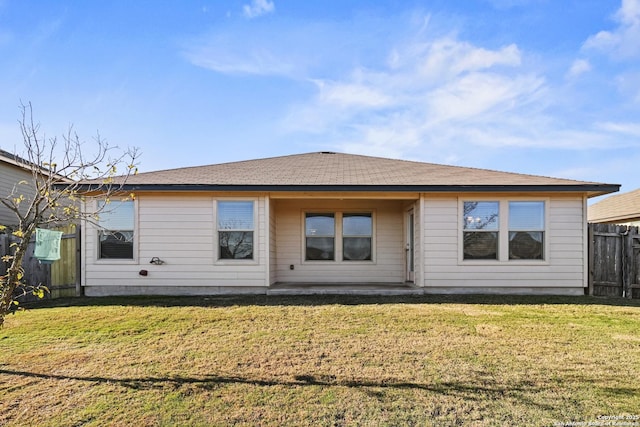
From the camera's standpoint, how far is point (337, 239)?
10.5 metres

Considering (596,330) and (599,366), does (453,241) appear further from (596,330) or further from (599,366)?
(599,366)

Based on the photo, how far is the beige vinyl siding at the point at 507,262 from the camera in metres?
8.77

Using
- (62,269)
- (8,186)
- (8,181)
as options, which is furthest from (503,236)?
(8,181)

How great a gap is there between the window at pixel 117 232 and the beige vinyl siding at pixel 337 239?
11.5ft

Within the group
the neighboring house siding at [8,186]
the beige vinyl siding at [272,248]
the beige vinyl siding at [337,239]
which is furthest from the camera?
the neighboring house siding at [8,186]

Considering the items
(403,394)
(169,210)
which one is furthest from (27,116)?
(403,394)

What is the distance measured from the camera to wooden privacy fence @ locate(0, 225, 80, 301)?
8.80 m

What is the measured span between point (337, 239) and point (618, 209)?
13.7 m

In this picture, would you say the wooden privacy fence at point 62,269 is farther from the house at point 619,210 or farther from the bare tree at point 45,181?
the house at point 619,210

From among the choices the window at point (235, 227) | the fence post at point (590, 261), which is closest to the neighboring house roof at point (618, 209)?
the fence post at point (590, 261)

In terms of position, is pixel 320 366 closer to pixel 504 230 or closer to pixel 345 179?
pixel 345 179

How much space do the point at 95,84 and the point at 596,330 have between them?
37.8 feet

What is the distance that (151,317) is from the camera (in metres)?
6.56

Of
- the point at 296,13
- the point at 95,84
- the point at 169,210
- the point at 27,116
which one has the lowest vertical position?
the point at 169,210
